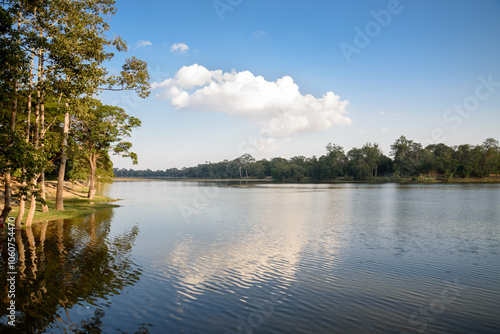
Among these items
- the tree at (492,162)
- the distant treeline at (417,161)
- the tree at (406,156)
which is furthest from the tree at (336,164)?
the tree at (492,162)

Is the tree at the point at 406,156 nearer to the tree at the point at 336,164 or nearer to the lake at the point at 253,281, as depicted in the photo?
the tree at the point at 336,164

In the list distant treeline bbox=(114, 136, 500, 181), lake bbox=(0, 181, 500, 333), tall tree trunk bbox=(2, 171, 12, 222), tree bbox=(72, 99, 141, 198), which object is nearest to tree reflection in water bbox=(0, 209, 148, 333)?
lake bbox=(0, 181, 500, 333)

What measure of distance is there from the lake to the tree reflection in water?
0.05 meters

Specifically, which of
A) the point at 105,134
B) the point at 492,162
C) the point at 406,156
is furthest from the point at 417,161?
the point at 105,134

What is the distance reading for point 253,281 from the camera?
42.9ft

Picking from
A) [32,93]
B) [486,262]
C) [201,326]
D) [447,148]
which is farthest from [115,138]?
[447,148]

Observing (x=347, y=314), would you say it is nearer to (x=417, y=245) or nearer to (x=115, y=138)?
(x=417, y=245)

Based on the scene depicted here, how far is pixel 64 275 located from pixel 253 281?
7.86m

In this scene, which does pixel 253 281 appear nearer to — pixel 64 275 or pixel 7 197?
pixel 64 275

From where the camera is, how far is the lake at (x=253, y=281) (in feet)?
30.0

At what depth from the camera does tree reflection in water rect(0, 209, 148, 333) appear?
8.70m

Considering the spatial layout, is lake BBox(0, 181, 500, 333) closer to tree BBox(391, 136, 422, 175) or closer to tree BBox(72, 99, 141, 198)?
tree BBox(72, 99, 141, 198)

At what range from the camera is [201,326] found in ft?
29.0

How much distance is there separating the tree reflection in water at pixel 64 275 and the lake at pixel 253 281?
2.0 inches
